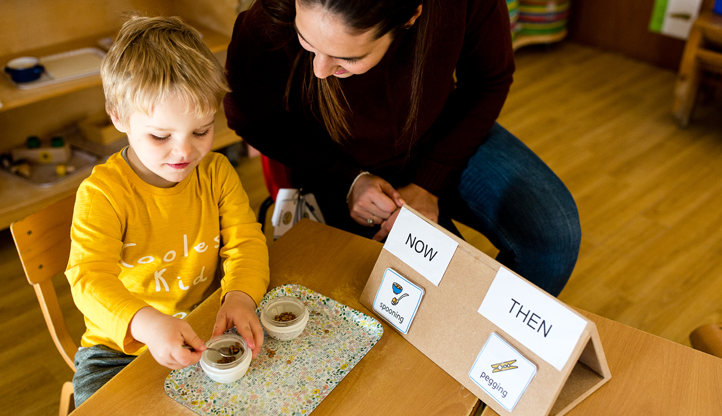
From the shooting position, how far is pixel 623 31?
3.61m

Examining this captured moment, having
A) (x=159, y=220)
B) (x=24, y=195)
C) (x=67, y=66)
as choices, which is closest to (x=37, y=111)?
(x=67, y=66)

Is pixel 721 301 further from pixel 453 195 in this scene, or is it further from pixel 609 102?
pixel 609 102

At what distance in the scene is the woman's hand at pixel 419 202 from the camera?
1.34 m

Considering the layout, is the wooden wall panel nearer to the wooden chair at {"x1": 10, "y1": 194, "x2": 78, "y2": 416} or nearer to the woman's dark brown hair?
the woman's dark brown hair

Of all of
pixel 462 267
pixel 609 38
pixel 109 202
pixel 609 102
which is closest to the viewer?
pixel 462 267

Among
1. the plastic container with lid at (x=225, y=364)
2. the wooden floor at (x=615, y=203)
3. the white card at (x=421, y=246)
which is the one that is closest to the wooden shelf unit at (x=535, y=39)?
the wooden floor at (x=615, y=203)

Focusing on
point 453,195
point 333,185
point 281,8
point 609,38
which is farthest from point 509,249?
point 609,38

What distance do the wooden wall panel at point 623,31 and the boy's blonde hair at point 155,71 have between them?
3.26 m

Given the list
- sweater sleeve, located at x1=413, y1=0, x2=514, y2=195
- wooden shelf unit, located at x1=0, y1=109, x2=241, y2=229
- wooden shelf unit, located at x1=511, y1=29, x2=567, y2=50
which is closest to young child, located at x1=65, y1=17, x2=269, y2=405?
sweater sleeve, located at x1=413, y1=0, x2=514, y2=195

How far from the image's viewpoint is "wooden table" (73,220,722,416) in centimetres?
82

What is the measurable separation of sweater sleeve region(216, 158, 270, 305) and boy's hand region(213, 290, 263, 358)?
3cm

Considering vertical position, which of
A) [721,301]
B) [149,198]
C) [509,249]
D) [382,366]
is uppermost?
[149,198]

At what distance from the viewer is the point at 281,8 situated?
106 centimetres

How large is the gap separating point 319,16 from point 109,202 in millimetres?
482
